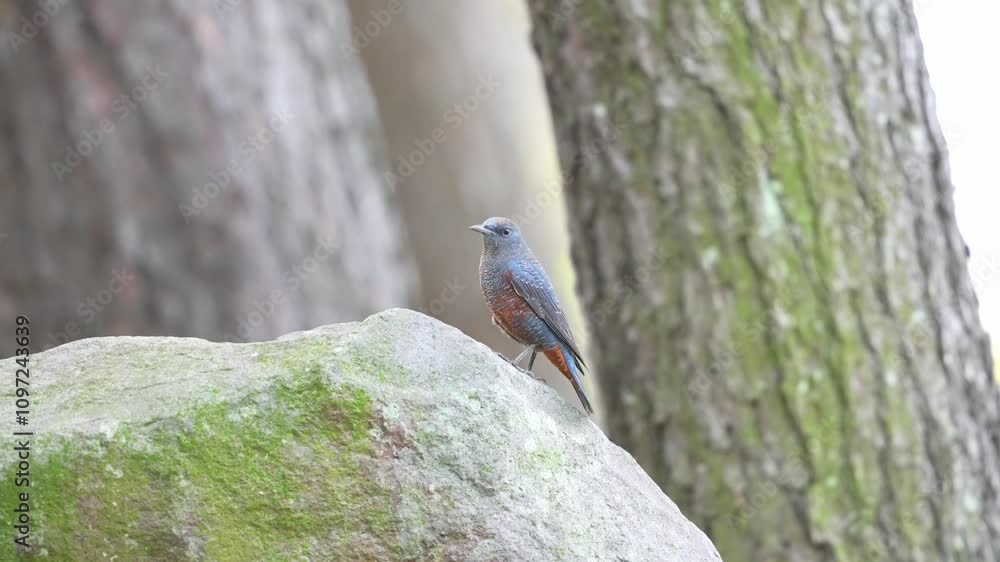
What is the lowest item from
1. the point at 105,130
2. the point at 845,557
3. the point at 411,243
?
the point at 845,557

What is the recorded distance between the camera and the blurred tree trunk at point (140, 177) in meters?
5.63

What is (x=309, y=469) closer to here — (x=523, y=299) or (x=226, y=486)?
(x=226, y=486)

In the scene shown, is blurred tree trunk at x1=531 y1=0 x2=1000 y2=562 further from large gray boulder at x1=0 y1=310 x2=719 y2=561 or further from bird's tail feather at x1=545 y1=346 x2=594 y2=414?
large gray boulder at x1=0 y1=310 x2=719 y2=561

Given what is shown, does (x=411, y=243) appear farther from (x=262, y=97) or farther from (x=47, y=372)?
(x=47, y=372)

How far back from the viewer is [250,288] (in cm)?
582

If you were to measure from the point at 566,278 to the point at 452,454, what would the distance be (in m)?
6.52

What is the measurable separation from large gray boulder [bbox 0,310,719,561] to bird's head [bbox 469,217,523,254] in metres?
0.91

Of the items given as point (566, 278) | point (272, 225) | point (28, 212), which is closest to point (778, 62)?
point (272, 225)

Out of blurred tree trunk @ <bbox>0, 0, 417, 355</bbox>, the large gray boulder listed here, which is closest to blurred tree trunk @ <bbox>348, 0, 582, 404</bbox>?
blurred tree trunk @ <bbox>0, 0, 417, 355</bbox>

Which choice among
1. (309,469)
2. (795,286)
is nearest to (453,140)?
(795,286)

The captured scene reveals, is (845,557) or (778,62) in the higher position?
(778,62)

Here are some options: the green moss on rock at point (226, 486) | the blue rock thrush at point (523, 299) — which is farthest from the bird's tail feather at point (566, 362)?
the green moss on rock at point (226, 486)

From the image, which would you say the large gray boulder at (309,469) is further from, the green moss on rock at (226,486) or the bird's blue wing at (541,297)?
the bird's blue wing at (541,297)

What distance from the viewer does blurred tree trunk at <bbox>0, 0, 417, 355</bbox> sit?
5633 mm
